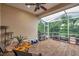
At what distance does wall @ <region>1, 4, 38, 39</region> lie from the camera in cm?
253

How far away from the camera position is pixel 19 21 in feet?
8.43

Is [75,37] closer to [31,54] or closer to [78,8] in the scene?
[78,8]

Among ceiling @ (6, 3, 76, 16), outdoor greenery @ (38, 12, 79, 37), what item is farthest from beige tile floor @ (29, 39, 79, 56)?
ceiling @ (6, 3, 76, 16)

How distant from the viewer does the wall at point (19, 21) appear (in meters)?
2.53

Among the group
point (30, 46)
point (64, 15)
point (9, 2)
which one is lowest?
point (30, 46)

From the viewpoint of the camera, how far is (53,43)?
2.53 metres

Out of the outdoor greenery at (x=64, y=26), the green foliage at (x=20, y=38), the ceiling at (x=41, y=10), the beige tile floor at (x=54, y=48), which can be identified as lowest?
the beige tile floor at (x=54, y=48)

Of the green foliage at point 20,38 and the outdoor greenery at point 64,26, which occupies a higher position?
the outdoor greenery at point 64,26

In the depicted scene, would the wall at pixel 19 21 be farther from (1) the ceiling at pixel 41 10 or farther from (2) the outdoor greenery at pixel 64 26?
(2) the outdoor greenery at pixel 64 26

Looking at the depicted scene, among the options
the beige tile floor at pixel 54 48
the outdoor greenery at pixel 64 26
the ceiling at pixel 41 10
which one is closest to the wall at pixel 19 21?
the ceiling at pixel 41 10

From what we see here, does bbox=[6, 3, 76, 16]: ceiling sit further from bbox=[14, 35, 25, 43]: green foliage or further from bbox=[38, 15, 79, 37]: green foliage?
bbox=[14, 35, 25, 43]: green foliage

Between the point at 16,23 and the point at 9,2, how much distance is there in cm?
37

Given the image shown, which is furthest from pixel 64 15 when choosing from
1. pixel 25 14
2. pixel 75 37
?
pixel 25 14

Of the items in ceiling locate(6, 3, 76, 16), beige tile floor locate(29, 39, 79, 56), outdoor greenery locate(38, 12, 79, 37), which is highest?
ceiling locate(6, 3, 76, 16)
